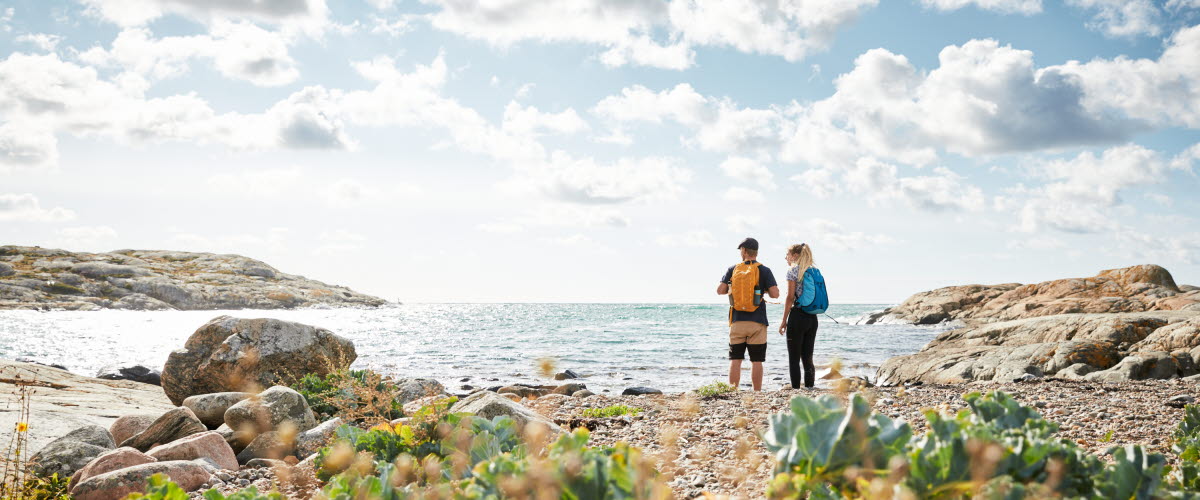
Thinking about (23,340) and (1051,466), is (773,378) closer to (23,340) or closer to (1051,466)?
(1051,466)

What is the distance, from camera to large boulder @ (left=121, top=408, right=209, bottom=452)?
285 inches

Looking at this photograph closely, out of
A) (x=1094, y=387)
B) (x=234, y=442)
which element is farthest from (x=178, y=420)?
(x=1094, y=387)

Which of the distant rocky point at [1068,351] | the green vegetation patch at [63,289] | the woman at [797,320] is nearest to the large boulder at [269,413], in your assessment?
the woman at [797,320]

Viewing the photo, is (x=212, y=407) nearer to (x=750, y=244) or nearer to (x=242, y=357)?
(x=242, y=357)

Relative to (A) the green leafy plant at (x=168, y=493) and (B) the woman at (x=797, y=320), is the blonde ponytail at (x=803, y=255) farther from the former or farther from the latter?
(A) the green leafy plant at (x=168, y=493)

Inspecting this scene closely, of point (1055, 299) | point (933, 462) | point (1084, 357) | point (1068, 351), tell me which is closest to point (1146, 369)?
point (1084, 357)

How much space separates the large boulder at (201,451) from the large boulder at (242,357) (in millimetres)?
4041

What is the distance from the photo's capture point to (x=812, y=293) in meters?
10.1

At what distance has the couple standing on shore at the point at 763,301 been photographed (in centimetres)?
993

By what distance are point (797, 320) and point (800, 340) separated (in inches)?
13.5

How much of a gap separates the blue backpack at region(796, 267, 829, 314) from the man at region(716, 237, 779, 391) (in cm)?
47

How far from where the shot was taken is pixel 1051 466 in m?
1.59

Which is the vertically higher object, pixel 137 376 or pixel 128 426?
pixel 128 426

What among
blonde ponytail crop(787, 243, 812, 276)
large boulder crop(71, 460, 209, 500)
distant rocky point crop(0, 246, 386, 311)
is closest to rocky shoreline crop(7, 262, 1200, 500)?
large boulder crop(71, 460, 209, 500)
